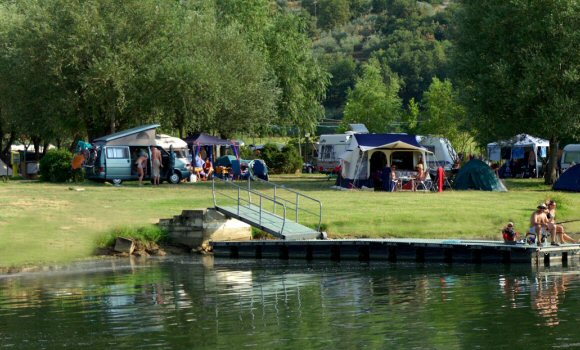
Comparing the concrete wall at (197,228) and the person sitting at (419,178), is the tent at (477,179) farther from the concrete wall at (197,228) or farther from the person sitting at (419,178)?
the concrete wall at (197,228)

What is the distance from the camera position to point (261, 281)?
25938 mm

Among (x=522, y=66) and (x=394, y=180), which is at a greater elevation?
(x=522, y=66)

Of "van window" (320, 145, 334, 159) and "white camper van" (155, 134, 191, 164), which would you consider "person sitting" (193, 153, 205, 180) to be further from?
"van window" (320, 145, 334, 159)

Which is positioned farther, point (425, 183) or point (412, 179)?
point (425, 183)

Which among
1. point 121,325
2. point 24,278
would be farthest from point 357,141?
point 121,325

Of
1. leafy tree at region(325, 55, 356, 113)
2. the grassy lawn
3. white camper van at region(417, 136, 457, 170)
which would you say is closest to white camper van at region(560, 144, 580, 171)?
white camper van at region(417, 136, 457, 170)

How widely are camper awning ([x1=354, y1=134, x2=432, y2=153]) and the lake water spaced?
17851 millimetres

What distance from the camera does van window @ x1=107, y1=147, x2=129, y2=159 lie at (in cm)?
4931

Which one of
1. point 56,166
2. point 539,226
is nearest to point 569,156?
point 56,166

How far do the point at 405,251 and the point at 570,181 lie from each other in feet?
66.7

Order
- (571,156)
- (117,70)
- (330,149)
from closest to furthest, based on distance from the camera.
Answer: (117,70), (571,156), (330,149)

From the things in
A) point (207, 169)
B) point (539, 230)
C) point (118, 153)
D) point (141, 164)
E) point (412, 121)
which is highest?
point (412, 121)

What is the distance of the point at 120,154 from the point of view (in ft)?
163

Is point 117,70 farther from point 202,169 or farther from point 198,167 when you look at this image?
point 202,169
